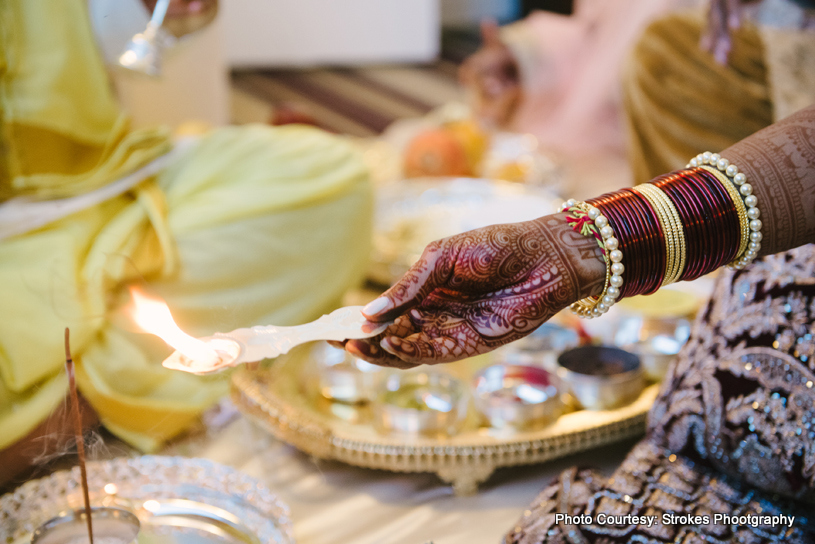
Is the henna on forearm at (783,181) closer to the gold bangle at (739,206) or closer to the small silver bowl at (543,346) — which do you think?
the gold bangle at (739,206)

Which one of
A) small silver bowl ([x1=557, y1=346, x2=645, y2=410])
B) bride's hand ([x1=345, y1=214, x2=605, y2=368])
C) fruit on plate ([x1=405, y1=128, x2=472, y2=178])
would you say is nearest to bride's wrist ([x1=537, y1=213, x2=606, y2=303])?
bride's hand ([x1=345, y1=214, x2=605, y2=368])

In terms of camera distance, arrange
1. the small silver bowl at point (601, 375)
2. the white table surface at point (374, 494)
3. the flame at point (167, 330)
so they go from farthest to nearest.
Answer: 1. the small silver bowl at point (601, 375)
2. the white table surface at point (374, 494)
3. the flame at point (167, 330)

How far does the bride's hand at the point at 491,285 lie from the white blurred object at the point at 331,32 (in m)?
3.42

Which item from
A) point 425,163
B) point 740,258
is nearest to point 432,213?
point 425,163

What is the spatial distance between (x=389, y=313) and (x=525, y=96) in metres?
1.84

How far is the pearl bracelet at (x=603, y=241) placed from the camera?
0.57 m

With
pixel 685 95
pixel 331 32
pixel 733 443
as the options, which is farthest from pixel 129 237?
pixel 331 32

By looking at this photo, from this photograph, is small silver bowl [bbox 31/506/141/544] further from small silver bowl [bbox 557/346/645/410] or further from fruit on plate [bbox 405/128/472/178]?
fruit on plate [bbox 405/128/472/178]

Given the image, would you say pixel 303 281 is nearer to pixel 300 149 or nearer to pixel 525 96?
pixel 300 149

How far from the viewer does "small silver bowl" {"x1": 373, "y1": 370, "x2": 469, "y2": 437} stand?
88 cm

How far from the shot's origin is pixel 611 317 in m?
1.09

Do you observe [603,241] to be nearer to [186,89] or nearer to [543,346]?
[543,346]

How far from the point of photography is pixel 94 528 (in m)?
0.61

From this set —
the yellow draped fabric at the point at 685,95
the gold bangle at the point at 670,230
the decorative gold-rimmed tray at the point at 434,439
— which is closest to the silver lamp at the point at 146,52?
the decorative gold-rimmed tray at the point at 434,439
